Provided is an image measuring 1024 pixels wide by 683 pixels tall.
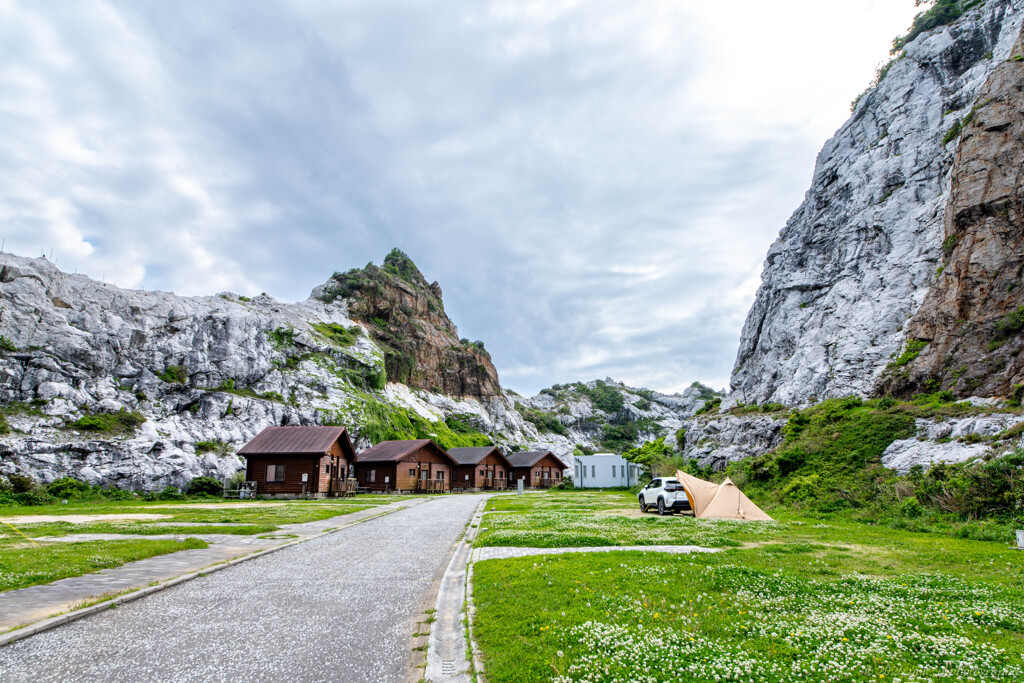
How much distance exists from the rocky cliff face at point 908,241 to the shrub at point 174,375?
60.9m

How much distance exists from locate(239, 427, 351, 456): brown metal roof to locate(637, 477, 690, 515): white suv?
2924 centimetres

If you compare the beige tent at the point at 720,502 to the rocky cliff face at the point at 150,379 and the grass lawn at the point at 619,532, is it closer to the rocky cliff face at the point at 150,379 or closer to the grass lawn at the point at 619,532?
the grass lawn at the point at 619,532

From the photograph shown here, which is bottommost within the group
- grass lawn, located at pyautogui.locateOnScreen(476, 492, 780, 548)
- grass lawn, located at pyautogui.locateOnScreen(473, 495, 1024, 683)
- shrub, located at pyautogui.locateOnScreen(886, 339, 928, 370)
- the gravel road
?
grass lawn, located at pyautogui.locateOnScreen(476, 492, 780, 548)

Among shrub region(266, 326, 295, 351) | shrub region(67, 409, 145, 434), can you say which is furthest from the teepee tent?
shrub region(266, 326, 295, 351)

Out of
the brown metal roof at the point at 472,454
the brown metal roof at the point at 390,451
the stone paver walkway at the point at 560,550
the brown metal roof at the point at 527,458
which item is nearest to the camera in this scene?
the stone paver walkway at the point at 560,550

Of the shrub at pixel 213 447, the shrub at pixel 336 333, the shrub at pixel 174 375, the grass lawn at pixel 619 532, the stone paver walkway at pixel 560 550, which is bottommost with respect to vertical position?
the grass lawn at pixel 619 532

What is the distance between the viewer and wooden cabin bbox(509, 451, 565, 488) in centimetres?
7581

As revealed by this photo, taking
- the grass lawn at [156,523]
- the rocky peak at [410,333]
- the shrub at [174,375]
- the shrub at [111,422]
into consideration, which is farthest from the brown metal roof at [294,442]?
the rocky peak at [410,333]

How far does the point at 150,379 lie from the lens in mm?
56312

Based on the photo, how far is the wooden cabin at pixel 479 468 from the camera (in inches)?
2729

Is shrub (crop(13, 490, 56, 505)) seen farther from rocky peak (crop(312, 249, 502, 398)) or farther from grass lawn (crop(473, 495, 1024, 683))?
rocky peak (crop(312, 249, 502, 398))

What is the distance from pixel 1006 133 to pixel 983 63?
742 inches

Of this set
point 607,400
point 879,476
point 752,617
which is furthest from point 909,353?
point 607,400

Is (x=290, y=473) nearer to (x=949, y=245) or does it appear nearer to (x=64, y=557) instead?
(x=64, y=557)
